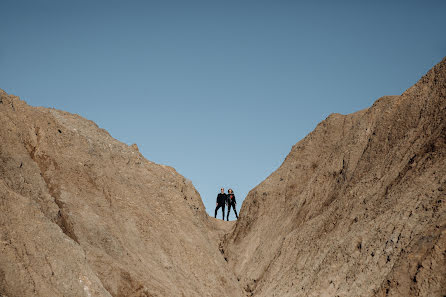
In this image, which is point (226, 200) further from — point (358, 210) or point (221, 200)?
point (358, 210)

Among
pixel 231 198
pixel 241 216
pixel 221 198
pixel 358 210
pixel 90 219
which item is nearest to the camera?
pixel 90 219

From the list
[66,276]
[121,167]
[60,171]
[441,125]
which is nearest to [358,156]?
[441,125]

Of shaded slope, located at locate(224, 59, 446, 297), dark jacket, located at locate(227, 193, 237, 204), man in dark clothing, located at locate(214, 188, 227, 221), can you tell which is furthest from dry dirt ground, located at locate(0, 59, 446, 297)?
man in dark clothing, located at locate(214, 188, 227, 221)

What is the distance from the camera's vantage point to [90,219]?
22531 millimetres

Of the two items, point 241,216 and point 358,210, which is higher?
point 241,216

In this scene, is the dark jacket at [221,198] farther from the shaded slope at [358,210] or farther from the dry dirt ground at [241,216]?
the dry dirt ground at [241,216]

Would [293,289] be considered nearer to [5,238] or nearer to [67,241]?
[67,241]

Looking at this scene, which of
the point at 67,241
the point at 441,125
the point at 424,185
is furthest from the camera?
the point at 441,125

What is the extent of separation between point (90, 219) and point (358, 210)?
9403 millimetres

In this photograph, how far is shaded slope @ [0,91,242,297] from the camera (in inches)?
681

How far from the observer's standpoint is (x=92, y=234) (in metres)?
21.9

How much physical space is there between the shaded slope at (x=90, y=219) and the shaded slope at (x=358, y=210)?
260cm

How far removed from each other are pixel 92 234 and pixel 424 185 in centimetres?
1099

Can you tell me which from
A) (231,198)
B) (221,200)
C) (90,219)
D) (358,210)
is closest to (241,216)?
(231,198)
